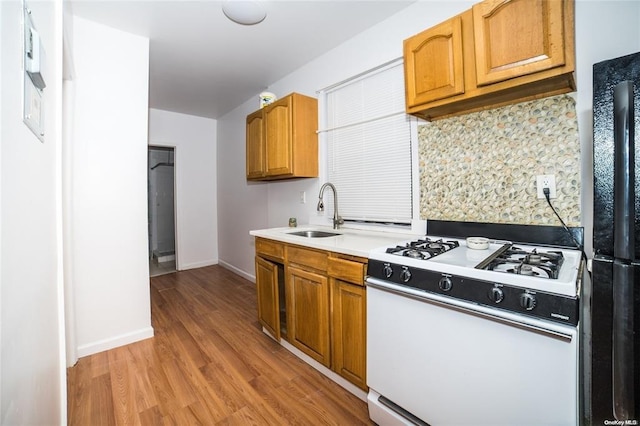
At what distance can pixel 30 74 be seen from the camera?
0.71m

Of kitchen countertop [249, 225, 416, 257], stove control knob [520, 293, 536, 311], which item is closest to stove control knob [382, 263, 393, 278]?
kitchen countertop [249, 225, 416, 257]

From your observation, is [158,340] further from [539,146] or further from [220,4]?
[539,146]

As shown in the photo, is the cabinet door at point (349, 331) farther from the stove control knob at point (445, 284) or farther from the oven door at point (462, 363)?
the stove control knob at point (445, 284)

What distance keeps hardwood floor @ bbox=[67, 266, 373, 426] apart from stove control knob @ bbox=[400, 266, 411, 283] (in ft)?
2.81

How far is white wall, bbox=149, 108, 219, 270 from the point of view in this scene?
4492mm

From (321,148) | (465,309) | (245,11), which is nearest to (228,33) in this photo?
(245,11)

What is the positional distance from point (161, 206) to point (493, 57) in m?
5.91

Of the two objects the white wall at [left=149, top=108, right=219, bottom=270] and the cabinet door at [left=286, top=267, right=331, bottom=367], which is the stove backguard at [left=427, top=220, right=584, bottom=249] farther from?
the white wall at [left=149, top=108, right=219, bottom=270]

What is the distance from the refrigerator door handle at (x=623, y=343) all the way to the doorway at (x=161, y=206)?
5978mm

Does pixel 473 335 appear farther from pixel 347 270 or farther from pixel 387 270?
pixel 347 270

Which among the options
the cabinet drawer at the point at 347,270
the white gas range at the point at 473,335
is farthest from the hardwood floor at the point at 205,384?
the cabinet drawer at the point at 347,270

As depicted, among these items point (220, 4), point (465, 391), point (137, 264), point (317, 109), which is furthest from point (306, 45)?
point (465, 391)

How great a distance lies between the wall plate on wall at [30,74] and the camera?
0.67 meters

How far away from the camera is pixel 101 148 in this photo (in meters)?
2.21
